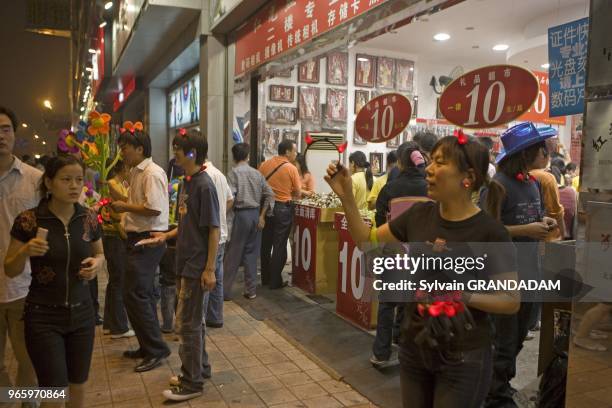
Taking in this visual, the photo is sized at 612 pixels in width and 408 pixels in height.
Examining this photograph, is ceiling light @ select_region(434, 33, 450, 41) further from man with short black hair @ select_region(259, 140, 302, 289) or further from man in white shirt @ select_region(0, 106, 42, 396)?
man in white shirt @ select_region(0, 106, 42, 396)

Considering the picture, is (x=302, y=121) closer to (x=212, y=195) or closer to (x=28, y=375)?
(x=212, y=195)

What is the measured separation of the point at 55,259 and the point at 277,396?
5.93ft

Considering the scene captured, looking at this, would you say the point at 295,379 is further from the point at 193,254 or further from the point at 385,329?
the point at 193,254

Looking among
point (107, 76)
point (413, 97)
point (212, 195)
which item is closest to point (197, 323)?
point (212, 195)

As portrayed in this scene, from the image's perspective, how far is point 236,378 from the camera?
3.68 m

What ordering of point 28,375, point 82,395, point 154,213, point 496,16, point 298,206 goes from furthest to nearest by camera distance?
point 496,16 → point 298,206 → point 154,213 → point 28,375 → point 82,395

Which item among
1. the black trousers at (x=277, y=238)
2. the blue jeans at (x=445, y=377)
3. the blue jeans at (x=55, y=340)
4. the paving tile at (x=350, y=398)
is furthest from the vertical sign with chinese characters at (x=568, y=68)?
the black trousers at (x=277, y=238)

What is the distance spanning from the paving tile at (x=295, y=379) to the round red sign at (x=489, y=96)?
6.91ft

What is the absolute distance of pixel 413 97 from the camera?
33.6ft

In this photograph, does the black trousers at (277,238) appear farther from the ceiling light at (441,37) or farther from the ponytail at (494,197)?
the ceiling light at (441,37)

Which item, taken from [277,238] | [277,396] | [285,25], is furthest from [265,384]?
[285,25]

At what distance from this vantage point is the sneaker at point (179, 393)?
10.6 ft

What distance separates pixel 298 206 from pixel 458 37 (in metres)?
4.66

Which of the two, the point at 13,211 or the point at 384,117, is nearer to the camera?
the point at 13,211
